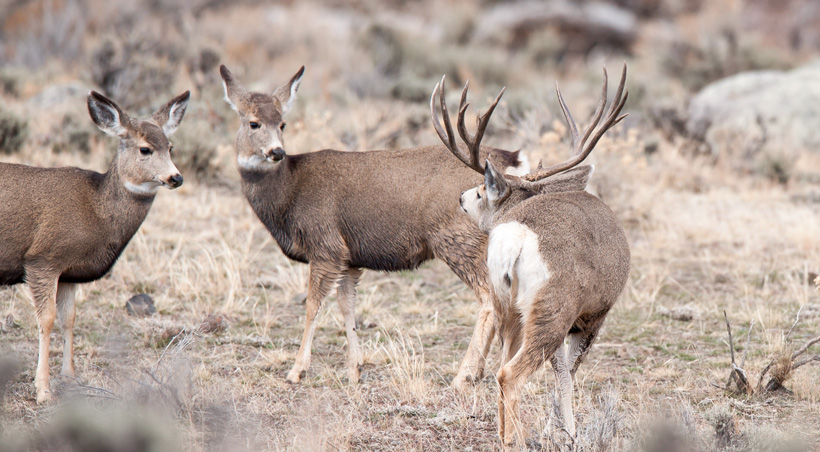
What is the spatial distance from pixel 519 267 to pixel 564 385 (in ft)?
2.89

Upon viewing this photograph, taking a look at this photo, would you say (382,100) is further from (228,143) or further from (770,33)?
(770,33)

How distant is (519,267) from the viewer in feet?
13.5

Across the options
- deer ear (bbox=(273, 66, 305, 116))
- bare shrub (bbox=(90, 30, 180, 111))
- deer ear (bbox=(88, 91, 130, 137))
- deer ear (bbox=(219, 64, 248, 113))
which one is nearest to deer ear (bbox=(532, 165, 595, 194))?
deer ear (bbox=(273, 66, 305, 116))

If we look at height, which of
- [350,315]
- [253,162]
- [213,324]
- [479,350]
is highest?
[253,162]

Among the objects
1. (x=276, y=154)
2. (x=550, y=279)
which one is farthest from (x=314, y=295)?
(x=550, y=279)

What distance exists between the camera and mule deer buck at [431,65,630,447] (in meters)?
4.10

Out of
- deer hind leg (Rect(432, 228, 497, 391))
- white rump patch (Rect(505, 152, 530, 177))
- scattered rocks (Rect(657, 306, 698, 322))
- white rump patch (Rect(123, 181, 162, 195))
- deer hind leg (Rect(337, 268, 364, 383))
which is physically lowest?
scattered rocks (Rect(657, 306, 698, 322))

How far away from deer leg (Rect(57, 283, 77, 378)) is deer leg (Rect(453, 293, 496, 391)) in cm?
254

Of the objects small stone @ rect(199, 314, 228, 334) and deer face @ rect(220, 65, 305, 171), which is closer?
deer face @ rect(220, 65, 305, 171)

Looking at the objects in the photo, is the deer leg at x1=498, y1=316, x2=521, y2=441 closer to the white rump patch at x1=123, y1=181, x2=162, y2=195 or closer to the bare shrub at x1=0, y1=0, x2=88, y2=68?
the white rump patch at x1=123, y1=181, x2=162, y2=195

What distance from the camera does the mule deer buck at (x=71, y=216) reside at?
17.6 feet

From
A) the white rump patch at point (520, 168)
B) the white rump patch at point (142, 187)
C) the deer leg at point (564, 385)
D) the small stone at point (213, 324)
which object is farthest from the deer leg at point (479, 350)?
the white rump patch at point (142, 187)

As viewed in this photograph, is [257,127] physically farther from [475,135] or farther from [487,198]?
[487,198]

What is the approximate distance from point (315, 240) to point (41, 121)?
25.5ft
